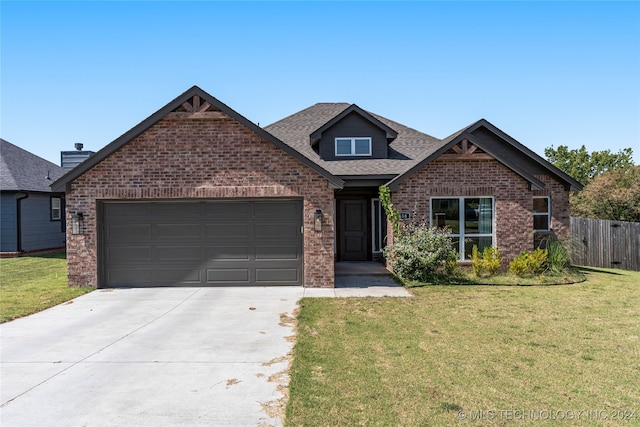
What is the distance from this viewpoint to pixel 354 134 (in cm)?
1609

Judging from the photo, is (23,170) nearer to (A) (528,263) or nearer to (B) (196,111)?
(B) (196,111)

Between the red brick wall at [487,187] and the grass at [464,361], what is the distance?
3.51 meters

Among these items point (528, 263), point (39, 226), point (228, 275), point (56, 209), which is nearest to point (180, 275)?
point (228, 275)

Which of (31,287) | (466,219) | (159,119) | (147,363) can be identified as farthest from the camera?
(466,219)

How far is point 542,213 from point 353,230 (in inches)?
275

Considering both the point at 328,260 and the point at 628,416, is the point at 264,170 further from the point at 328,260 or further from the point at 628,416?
the point at 628,416

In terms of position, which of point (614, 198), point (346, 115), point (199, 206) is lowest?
point (199, 206)

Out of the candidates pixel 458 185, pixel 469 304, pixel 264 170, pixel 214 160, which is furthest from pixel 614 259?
pixel 214 160

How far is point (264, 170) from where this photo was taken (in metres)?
11.6

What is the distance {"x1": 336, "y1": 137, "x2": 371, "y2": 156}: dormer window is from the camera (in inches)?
632

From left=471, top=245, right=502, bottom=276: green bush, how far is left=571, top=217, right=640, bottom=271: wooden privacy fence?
6781 millimetres

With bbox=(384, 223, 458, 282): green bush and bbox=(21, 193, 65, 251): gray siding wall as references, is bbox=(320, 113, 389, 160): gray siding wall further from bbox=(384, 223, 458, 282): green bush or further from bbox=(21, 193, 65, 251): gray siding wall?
bbox=(21, 193, 65, 251): gray siding wall

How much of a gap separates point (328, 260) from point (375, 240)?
4.75 meters

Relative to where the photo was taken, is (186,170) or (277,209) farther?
(277,209)
